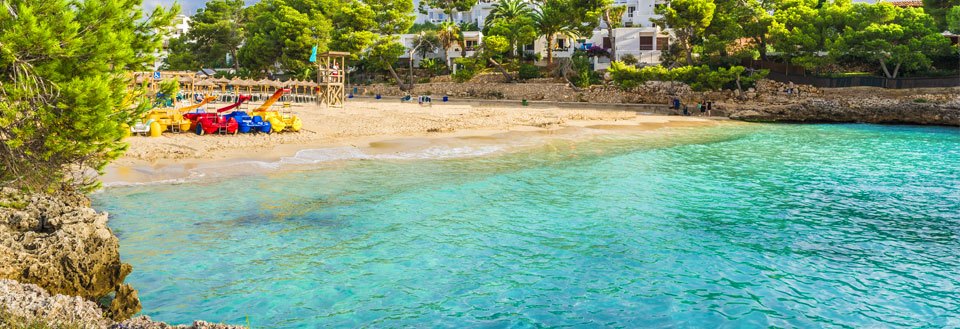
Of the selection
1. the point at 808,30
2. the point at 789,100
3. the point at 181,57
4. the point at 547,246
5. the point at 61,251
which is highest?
the point at 808,30

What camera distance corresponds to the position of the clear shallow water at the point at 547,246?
12.0 meters

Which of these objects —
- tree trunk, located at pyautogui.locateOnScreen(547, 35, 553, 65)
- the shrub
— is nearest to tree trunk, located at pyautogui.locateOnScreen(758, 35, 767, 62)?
the shrub

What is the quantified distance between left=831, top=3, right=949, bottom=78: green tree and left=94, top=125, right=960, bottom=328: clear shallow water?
25.4m

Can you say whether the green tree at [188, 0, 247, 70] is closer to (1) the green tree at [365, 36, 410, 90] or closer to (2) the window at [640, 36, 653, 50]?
(1) the green tree at [365, 36, 410, 90]

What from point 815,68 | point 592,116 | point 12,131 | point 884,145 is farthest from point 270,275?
point 815,68

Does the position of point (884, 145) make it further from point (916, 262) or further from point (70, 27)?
point (70, 27)

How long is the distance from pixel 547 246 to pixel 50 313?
→ 10315 mm

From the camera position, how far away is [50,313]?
834 centimetres

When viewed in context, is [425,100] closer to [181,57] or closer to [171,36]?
[181,57]

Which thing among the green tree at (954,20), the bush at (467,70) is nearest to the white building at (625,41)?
the bush at (467,70)

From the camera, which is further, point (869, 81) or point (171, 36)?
point (869, 81)

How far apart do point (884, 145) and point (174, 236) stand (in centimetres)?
3547

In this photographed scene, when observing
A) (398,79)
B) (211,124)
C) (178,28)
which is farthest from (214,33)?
(211,124)

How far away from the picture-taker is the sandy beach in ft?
86.9
